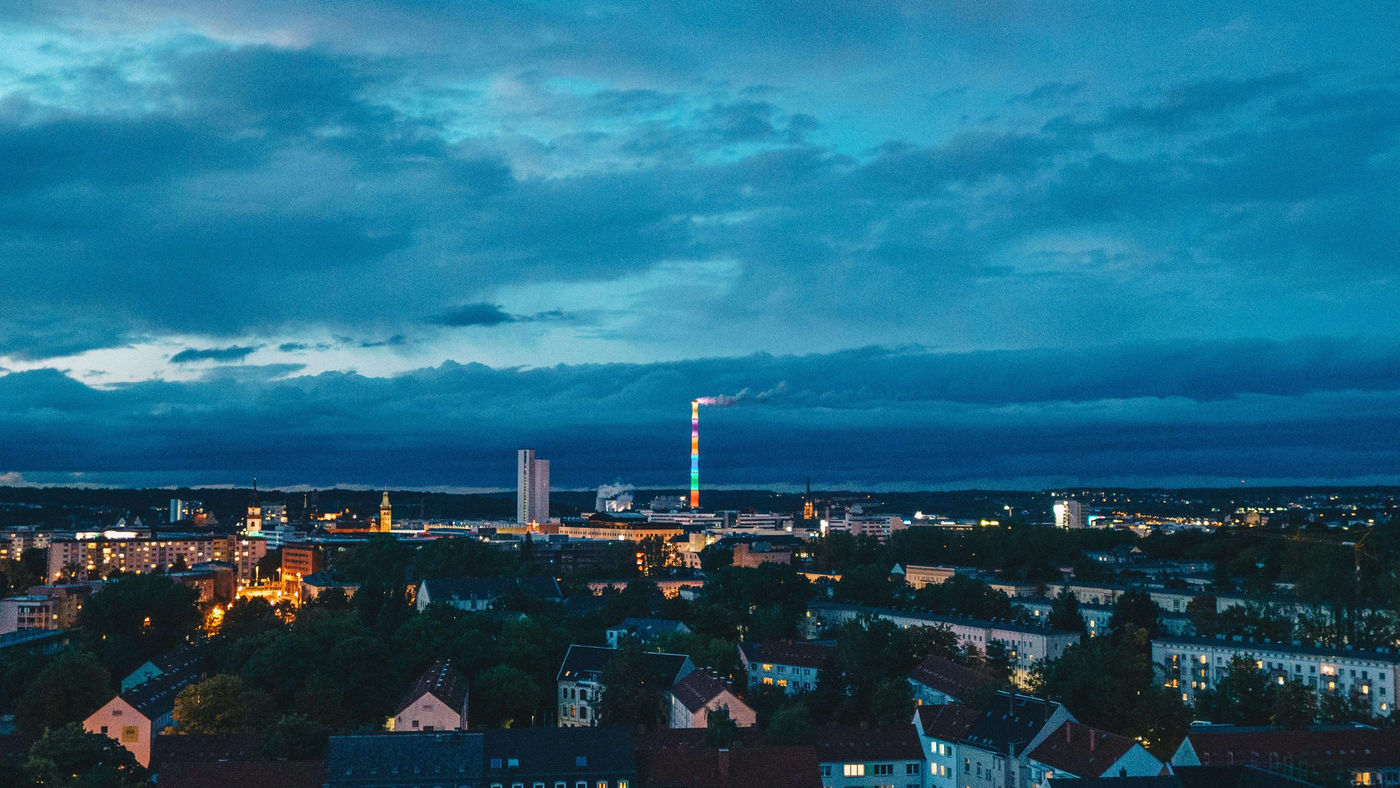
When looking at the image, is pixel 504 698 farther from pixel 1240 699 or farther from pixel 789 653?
pixel 1240 699

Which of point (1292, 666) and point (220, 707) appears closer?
point (220, 707)

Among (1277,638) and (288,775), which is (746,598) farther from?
(288,775)

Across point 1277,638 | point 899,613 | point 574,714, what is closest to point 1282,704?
point 1277,638

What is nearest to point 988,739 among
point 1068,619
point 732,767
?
point 732,767

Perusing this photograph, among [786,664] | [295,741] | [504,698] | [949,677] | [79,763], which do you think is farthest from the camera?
[786,664]

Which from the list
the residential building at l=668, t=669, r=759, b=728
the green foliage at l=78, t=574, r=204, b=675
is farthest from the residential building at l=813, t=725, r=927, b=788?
the green foliage at l=78, t=574, r=204, b=675
